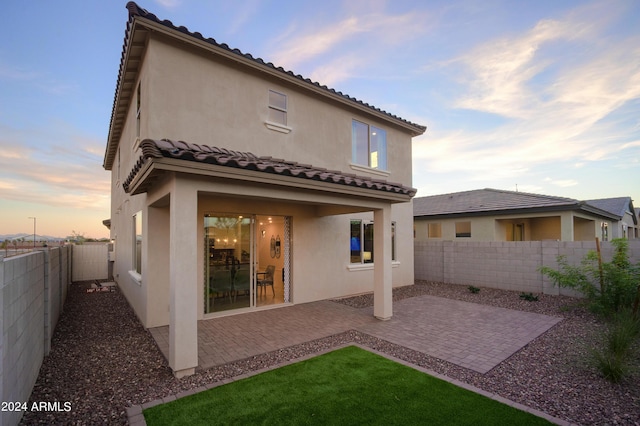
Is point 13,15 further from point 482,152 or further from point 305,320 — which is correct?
point 482,152

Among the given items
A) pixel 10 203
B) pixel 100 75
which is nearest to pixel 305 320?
pixel 100 75

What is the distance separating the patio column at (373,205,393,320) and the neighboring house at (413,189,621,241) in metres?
11.3

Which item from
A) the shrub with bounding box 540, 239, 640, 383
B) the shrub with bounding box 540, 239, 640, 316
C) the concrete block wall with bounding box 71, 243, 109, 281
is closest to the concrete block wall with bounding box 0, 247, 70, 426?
the shrub with bounding box 540, 239, 640, 383

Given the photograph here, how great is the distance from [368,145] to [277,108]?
4466 millimetres

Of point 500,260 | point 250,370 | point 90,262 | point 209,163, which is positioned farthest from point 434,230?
point 90,262

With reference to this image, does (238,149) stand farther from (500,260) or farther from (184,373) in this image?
(500,260)

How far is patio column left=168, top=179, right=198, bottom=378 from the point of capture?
4.96 m

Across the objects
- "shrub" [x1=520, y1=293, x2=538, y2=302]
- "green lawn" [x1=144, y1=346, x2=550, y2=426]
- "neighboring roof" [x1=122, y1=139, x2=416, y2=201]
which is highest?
"neighboring roof" [x1=122, y1=139, x2=416, y2=201]

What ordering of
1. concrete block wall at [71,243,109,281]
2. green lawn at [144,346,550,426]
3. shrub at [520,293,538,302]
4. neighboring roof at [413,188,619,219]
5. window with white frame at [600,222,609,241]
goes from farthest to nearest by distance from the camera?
window with white frame at [600,222,609,241] < concrete block wall at [71,243,109,281] < neighboring roof at [413,188,619,219] < shrub at [520,293,538,302] < green lawn at [144,346,550,426]

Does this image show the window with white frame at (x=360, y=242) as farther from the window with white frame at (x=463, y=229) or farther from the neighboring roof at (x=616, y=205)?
the neighboring roof at (x=616, y=205)

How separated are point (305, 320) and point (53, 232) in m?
37.3

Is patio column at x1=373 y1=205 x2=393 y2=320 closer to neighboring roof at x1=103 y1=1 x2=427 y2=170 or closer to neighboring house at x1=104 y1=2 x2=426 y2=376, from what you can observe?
neighboring house at x1=104 y1=2 x2=426 y2=376

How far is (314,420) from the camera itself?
379 cm

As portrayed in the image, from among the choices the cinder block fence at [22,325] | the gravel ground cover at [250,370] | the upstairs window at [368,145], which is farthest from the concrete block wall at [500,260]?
the cinder block fence at [22,325]
